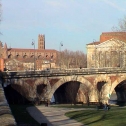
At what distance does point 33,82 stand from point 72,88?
9.25m

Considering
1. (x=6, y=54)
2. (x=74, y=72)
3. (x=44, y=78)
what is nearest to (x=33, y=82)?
(x=44, y=78)

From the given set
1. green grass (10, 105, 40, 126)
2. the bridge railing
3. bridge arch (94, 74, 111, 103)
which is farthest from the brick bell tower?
green grass (10, 105, 40, 126)

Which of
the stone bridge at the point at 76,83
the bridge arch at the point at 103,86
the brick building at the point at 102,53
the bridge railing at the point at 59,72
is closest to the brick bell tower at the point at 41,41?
the brick building at the point at 102,53

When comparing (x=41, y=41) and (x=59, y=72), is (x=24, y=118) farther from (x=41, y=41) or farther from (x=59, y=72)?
(x=41, y=41)

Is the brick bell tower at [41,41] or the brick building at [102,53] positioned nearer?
the brick building at [102,53]

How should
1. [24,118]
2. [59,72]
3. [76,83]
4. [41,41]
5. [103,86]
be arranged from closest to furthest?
[24,118] < [59,72] < [103,86] < [76,83] < [41,41]

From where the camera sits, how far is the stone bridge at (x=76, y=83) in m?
42.6

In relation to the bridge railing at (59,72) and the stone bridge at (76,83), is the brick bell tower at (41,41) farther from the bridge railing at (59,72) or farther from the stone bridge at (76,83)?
the bridge railing at (59,72)

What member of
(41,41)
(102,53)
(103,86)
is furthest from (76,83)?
(41,41)

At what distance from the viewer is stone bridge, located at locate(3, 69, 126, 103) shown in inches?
1676

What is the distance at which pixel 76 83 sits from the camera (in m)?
52.5

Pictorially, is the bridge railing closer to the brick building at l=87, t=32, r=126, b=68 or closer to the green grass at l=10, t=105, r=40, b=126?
the green grass at l=10, t=105, r=40, b=126

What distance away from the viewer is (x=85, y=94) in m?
50.6

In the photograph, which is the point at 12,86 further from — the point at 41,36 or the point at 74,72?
the point at 41,36
